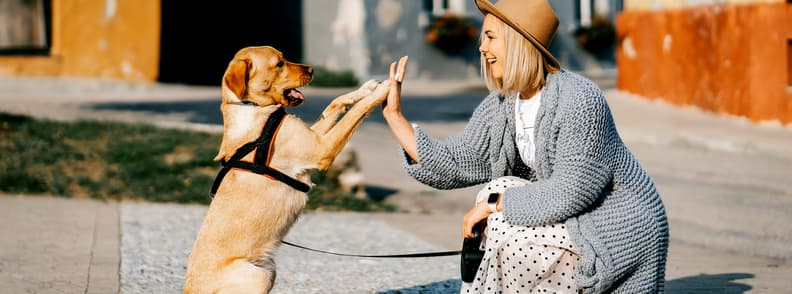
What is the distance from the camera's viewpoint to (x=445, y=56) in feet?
80.5

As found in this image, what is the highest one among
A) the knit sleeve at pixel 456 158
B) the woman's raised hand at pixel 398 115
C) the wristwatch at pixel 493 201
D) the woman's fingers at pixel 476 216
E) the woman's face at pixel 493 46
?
the woman's face at pixel 493 46

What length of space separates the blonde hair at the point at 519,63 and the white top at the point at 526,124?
0.11 m

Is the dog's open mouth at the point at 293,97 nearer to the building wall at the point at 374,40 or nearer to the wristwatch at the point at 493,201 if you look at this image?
the wristwatch at the point at 493,201

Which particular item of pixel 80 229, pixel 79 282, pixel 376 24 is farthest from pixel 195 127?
pixel 376 24

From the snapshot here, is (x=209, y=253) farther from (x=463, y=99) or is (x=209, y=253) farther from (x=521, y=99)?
(x=463, y=99)

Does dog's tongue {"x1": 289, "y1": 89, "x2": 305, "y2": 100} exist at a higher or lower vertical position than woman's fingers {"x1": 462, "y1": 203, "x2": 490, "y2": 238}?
higher

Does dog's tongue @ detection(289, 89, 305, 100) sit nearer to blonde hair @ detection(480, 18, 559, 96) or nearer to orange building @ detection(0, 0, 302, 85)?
blonde hair @ detection(480, 18, 559, 96)

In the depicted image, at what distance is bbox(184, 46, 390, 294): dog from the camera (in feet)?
15.5

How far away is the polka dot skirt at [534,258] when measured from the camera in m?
4.35

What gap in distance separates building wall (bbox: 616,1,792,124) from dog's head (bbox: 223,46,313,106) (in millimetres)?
9839

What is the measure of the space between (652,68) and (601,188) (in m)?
13.3

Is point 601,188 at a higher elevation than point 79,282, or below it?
higher

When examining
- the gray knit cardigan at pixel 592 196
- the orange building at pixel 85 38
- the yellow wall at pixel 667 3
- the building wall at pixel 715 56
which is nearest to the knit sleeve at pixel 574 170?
the gray knit cardigan at pixel 592 196

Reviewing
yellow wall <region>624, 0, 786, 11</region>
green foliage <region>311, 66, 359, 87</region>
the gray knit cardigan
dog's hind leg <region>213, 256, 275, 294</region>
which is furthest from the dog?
green foliage <region>311, 66, 359, 87</region>
